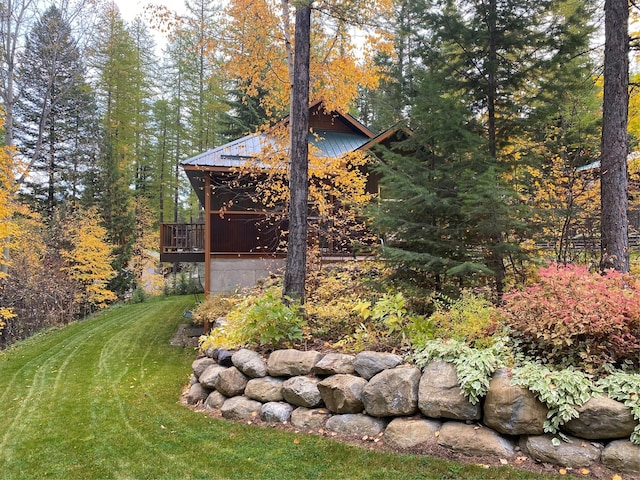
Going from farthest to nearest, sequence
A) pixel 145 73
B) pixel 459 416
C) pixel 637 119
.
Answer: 1. pixel 145 73
2. pixel 637 119
3. pixel 459 416

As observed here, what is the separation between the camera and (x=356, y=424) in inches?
154

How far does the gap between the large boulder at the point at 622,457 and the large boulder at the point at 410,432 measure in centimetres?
121

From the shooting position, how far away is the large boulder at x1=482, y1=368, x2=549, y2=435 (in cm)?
322

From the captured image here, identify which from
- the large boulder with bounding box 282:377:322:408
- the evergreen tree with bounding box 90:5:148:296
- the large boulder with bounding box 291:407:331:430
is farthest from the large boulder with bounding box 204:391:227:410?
the evergreen tree with bounding box 90:5:148:296

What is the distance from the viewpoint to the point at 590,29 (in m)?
5.95

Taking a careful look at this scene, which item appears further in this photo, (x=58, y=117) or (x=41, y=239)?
(x=58, y=117)

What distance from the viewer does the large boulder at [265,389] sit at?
4.55m

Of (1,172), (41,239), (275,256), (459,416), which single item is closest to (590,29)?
(459,416)

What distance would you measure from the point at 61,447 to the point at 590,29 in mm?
8312

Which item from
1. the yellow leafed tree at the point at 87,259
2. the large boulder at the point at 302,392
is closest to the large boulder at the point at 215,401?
the large boulder at the point at 302,392

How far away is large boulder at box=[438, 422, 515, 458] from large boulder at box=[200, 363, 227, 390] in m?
2.78

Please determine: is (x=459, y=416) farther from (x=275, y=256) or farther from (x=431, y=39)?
(x=275, y=256)

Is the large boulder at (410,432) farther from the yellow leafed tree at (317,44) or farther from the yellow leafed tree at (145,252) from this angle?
the yellow leafed tree at (145,252)

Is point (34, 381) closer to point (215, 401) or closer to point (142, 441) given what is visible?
point (215, 401)
